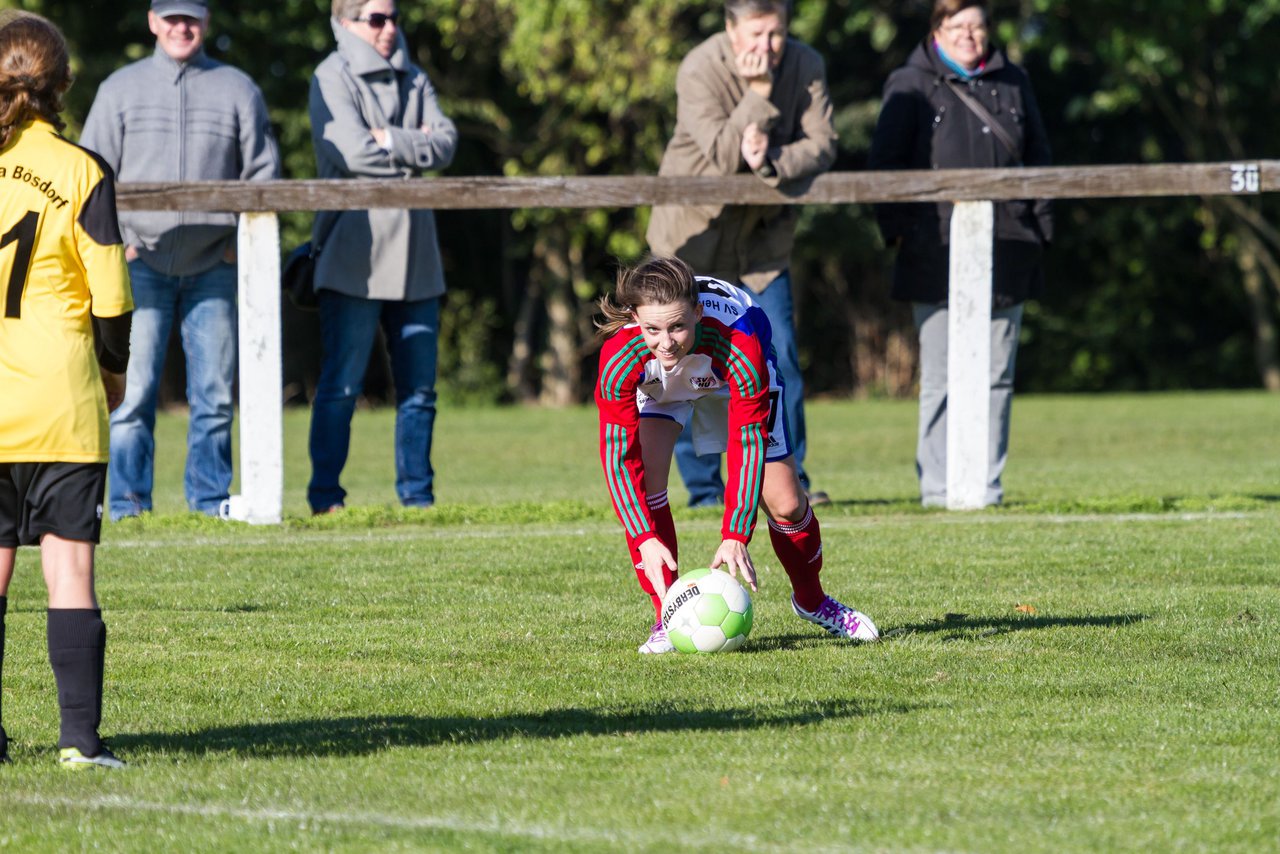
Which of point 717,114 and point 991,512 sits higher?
point 717,114

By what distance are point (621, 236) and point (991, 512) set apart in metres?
18.0

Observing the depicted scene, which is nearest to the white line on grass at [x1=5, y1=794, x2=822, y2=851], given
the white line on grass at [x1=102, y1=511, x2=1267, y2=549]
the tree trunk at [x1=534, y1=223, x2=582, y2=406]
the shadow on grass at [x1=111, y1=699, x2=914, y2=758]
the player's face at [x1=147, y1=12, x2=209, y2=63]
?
the shadow on grass at [x1=111, y1=699, x2=914, y2=758]

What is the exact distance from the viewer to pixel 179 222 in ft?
32.0

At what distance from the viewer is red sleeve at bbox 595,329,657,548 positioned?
20.1 feet

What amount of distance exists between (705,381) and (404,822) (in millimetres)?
2634

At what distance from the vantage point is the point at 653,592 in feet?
A: 20.9

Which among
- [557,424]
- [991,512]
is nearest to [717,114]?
[991,512]

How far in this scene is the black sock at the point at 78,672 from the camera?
14.9ft

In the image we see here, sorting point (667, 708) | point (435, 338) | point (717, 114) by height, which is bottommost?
point (667, 708)

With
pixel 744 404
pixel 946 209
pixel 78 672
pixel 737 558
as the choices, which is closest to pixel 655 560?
pixel 737 558

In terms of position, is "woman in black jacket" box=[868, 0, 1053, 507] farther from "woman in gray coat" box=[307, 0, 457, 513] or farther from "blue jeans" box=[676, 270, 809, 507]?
"woman in gray coat" box=[307, 0, 457, 513]

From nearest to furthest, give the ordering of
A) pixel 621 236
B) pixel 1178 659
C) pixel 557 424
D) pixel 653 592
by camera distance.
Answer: pixel 1178 659 < pixel 653 592 < pixel 557 424 < pixel 621 236

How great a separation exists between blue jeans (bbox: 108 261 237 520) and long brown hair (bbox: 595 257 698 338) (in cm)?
435

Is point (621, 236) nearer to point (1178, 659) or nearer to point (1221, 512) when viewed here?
point (1221, 512)
